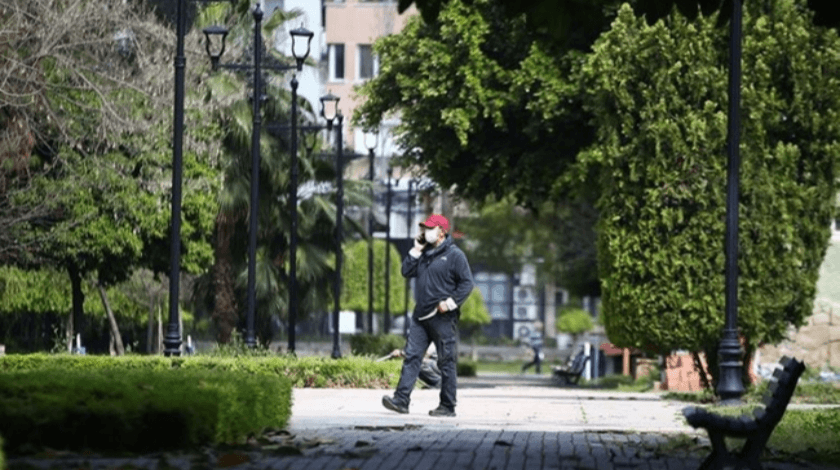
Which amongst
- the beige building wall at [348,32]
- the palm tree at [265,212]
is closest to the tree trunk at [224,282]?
the palm tree at [265,212]

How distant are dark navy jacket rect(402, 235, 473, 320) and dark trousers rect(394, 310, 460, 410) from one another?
0.41ft

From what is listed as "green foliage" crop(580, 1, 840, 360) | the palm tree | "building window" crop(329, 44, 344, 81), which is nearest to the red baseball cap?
"green foliage" crop(580, 1, 840, 360)

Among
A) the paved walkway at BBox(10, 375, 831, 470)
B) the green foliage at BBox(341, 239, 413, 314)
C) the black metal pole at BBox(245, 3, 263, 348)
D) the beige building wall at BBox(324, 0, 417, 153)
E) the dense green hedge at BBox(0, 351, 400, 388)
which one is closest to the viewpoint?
the paved walkway at BBox(10, 375, 831, 470)

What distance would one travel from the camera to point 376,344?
51.0m

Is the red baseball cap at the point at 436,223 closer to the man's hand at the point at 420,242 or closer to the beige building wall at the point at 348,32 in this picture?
the man's hand at the point at 420,242

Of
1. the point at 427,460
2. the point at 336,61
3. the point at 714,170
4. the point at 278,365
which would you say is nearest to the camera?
the point at 427,460

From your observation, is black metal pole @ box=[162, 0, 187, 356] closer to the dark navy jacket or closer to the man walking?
the man walking

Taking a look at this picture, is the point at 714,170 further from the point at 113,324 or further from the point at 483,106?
the point at 113,324

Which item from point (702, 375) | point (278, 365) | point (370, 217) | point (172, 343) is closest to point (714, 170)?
point (702, 375)

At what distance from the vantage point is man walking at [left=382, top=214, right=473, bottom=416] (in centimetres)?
1912

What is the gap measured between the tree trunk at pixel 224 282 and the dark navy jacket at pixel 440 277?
28.8m

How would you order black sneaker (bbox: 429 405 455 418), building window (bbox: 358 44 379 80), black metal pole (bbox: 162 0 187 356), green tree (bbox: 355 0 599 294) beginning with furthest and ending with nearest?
building window (bbox: 358 44 379 80) → green tree (bbox: 355 0 599 294) → black metal pole (bbox: 162 0 187 356) → black sneaker (bbox: 429 405 455 418)

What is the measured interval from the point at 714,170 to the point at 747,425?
19.8 meters

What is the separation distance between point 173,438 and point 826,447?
4.83m
